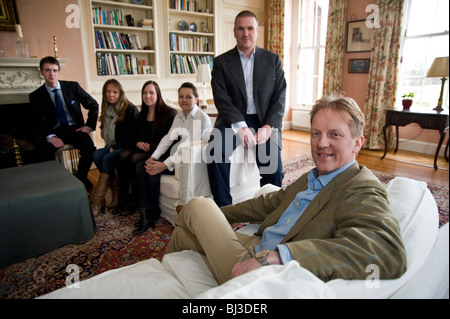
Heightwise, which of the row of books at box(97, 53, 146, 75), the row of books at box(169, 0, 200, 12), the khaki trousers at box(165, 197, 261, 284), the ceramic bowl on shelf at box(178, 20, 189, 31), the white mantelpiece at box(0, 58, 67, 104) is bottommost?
the khaki trousers at box(165, 197, 261, 284)

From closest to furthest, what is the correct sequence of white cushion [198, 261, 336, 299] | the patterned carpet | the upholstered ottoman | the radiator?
1. white cushion [198, 261, 336, 299]
2. the patterned carpet
3. the upholstered ottoman
4. the radiator

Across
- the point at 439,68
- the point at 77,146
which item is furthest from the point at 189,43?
the point at 439,68

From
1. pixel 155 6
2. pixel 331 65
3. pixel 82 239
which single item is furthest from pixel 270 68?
pixel 331 65

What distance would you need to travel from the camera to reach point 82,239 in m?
2.09

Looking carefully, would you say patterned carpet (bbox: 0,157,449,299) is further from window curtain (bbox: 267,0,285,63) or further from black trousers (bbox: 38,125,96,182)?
window curtain (bbox: 267,0,285,63)

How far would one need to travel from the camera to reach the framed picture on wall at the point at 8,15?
3245 millimetres

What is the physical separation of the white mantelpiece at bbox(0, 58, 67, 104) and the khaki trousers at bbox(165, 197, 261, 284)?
311 centimetres

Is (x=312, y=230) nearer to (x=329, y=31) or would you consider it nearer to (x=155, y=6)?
(x=155, y=6)

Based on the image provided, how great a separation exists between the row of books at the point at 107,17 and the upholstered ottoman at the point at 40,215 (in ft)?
8.79

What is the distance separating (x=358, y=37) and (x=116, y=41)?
12.1 feet

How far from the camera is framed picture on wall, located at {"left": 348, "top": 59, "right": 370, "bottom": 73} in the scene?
470 centimetres

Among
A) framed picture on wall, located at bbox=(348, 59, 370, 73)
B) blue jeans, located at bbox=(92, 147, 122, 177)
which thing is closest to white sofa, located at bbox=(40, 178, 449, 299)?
blue jeans, located at bbox=(92, 147, 122, 177)

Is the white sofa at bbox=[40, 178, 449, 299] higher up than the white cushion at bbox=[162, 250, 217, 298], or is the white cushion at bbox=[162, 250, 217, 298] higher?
the white sofa at bbox=[40, 178, 449, 299]

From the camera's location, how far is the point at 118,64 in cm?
425
